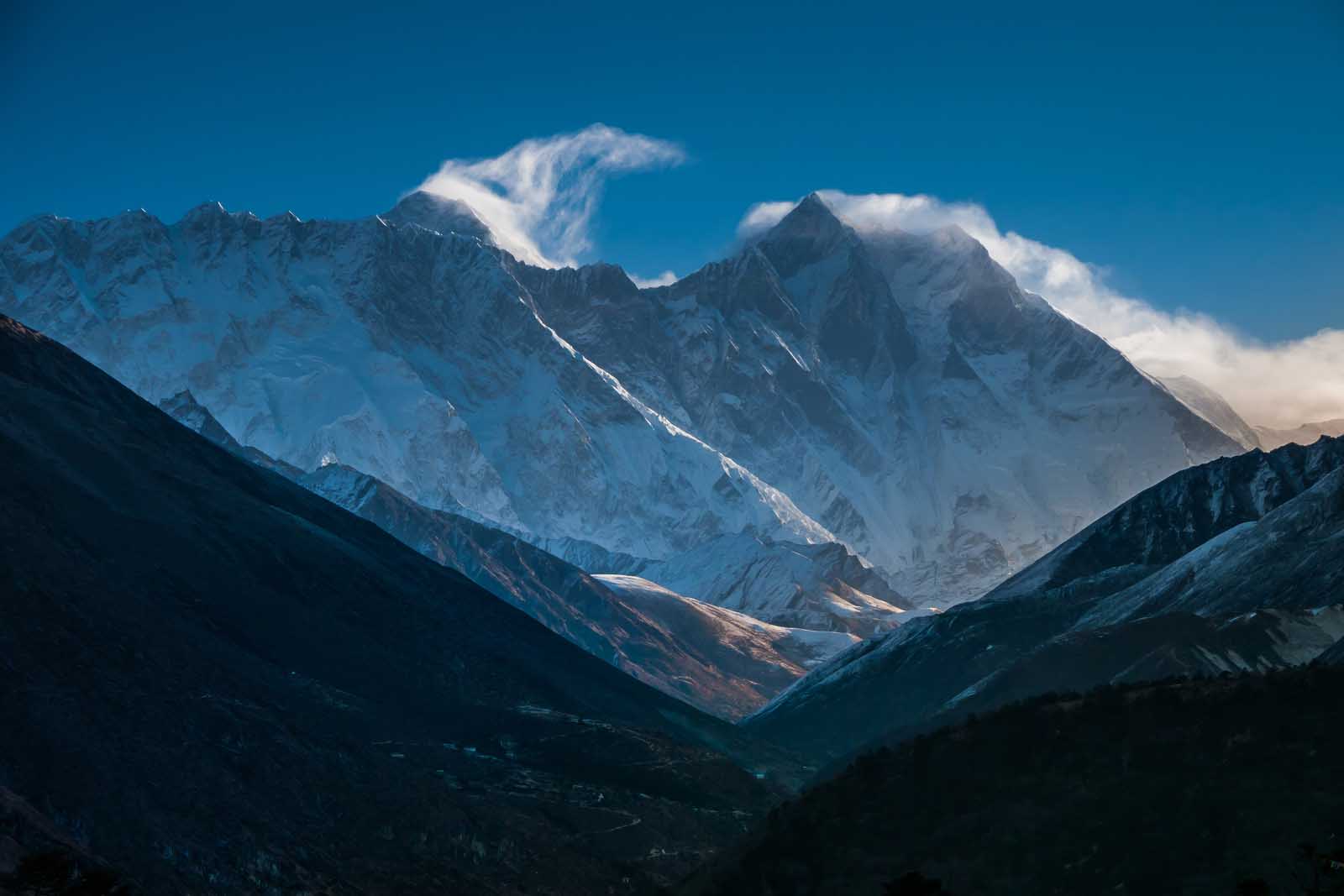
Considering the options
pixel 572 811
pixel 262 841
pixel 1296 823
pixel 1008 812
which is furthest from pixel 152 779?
pixel 1296 823

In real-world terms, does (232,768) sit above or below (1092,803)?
below

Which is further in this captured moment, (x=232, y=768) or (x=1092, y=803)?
(x=232, y=768)

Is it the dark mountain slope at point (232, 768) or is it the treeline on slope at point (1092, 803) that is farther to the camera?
the dark mountain slope at point (232, 768)

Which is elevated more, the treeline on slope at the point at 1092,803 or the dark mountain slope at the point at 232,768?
the treeline on slope at the point at 1092,803

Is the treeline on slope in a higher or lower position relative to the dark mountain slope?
higher

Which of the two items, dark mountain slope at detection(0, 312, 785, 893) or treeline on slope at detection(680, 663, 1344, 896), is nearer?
treeline on slope at detection(680, 663, 1344, 896)

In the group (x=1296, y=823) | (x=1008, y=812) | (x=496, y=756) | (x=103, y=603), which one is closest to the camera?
(x=1296, y=823)

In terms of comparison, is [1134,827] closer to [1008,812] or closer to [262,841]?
[1008,812]

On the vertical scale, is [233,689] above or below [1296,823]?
below
